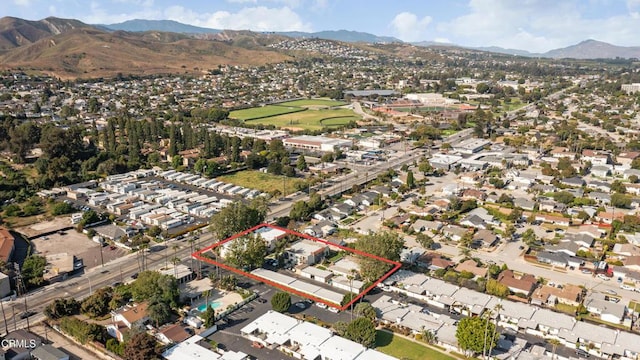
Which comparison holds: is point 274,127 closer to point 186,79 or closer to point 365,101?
point 365,101

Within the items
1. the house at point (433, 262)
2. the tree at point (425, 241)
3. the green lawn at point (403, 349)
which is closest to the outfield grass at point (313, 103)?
the tree at point (425, 241)

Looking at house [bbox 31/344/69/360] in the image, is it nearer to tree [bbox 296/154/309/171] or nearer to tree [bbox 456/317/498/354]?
tree [bbox 456/317/498/354]

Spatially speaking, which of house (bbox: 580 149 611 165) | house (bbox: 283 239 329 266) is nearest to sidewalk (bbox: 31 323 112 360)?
house (bbox: 283 239 329 266)

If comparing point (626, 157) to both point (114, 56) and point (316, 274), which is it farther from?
point (114, 56)

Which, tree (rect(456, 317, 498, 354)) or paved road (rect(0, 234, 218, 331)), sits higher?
tree (rect(456, 317, 498, 354))

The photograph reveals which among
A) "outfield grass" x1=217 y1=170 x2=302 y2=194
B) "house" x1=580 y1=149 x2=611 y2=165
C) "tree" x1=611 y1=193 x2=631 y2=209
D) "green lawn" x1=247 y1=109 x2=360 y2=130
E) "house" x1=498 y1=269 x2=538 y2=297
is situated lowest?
"house" x1=498 y1=269 x2=538 y2=297

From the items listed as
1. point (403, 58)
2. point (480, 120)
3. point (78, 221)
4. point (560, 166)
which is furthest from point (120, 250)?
point (403, 58)

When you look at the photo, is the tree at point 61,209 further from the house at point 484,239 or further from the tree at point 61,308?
the house at point 484,239
